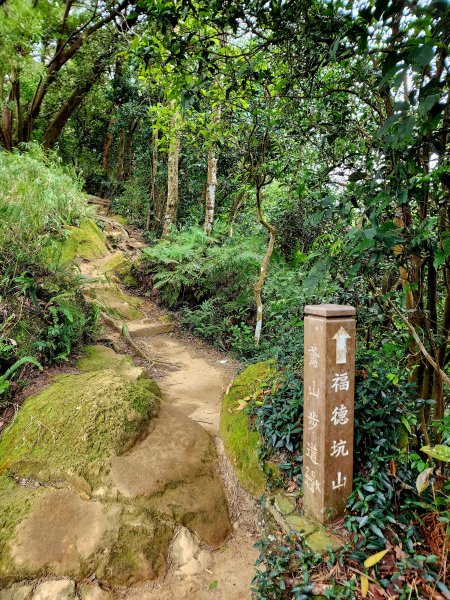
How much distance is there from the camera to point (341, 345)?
240 centimetres

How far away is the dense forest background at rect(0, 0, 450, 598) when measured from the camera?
1.80 meters

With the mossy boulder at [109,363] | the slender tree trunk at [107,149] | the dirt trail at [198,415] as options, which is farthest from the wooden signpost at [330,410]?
the slender tree trunk at [107,149]

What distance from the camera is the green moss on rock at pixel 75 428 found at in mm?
2873

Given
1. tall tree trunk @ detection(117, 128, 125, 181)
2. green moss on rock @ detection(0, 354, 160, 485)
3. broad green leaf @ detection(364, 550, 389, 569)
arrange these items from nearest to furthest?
broad green leaf @ detection(364, 550, 389, 569) < green moss on rock @ detection(0, 354, 160, 485) < tall tree trunk @ detection(117, 128, 125, 181)

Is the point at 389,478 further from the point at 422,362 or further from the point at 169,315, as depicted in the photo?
the point at 169,315

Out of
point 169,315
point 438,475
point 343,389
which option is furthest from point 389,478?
point 169,315

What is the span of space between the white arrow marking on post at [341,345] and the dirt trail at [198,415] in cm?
159

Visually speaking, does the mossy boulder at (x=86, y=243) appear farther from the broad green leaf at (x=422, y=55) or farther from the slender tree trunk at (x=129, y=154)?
the broad green leaf at (x=422, y=55)

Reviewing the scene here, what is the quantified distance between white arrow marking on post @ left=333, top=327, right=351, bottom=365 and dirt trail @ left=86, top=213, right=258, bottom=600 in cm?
159

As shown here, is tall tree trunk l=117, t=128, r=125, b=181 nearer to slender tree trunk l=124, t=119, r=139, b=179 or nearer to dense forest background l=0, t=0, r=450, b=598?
slender tree trunk l=124, t=119, r=139, b=179

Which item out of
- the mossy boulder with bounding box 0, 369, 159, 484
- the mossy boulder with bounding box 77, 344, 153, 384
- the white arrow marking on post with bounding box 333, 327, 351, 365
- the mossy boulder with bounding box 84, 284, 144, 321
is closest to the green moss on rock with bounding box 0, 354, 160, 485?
the mossy boulder with bounding box 0, 369, 159, 484

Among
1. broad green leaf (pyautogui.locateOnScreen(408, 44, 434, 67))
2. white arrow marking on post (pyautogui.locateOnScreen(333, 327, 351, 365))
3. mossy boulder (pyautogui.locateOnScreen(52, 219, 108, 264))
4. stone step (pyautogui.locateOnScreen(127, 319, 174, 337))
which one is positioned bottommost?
stone step (pyautogui.locateOnScreen(127, 319, 174, 337))

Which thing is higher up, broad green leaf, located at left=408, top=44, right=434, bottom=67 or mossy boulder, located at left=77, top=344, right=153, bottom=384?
broad green leaf, located at left=408, top=44, right=434, bottom=67

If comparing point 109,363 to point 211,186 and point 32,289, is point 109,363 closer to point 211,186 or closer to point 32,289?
point 32,289
